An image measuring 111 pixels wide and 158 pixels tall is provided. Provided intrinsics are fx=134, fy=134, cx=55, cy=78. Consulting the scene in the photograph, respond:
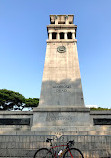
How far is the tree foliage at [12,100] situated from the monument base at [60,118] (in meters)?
29.0

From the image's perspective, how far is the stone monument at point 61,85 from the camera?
1268 cm

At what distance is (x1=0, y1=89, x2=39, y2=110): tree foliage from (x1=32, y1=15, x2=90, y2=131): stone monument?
1047 inches

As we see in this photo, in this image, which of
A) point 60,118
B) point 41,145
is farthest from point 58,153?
point 60,118

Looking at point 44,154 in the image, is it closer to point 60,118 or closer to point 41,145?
point 41,145

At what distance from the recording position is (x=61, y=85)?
15023 mm

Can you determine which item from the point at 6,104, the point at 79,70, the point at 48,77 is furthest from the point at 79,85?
the point at 6,104

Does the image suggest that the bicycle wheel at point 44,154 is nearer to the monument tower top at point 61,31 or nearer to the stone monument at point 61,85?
the stone monument at point 61,85

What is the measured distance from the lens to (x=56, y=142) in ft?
22.7

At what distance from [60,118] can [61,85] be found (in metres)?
3.79

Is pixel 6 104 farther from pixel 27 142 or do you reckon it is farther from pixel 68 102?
pixel 27 142

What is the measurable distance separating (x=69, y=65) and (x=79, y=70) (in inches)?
53.2

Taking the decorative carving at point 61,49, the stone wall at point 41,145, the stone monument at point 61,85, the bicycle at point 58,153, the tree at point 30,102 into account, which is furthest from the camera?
the tree at point 30,102

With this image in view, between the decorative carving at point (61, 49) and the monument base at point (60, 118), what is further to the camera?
the decorative carving at point (61, 49)

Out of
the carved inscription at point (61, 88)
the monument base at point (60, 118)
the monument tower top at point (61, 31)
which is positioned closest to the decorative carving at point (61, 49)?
the monument tower top at point (61, 31)
